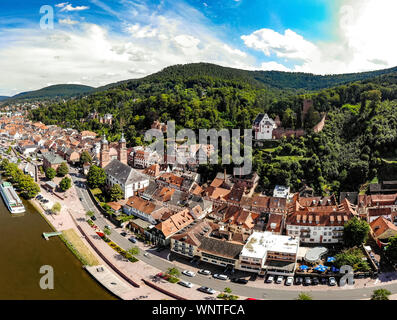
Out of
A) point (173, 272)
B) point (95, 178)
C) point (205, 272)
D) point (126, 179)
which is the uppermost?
point (126, 179)

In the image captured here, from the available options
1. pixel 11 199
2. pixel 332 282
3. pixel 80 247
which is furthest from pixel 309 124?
pixel 11 199

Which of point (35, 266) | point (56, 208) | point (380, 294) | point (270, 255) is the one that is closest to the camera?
point (380, 294)

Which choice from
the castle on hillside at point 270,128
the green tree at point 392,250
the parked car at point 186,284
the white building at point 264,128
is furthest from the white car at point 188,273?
the white building at point 264,128

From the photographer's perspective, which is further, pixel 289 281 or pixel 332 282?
pixel 289 281

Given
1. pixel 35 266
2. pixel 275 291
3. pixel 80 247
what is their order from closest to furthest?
1. pixel 275 291
2. pixel 35 266
3. pixel 80 247

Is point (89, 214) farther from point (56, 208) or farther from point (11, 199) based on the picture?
point (11, 199)

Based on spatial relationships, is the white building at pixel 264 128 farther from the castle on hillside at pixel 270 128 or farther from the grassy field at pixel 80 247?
the grassy field at pixel 80 247

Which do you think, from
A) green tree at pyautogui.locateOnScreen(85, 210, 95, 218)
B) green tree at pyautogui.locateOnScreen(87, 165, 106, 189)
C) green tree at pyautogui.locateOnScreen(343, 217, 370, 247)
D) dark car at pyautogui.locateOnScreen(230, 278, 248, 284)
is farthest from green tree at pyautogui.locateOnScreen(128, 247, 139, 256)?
green tree at pyautogui.locateOnScreen(343, 217, 370, 247)
